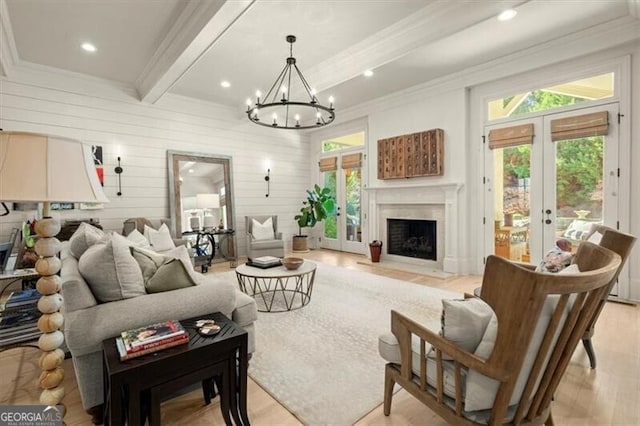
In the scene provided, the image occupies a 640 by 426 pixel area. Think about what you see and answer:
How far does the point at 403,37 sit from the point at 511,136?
92.4 inches

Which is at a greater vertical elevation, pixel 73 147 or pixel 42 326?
pixel 73 147

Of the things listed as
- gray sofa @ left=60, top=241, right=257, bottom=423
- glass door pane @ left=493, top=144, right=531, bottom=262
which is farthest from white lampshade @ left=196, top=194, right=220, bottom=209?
glass door pane @ left=493, top=144, right=531, bottom=262

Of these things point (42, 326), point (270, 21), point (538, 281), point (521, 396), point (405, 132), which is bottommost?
point (521, 396)

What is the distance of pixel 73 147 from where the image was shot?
1457 millimetres

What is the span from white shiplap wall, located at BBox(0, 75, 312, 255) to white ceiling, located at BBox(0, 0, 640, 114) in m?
0.39

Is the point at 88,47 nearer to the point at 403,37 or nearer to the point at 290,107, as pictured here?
the point at 290,107

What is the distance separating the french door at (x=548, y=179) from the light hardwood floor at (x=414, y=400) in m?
1.87

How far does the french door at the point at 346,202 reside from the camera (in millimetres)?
7359

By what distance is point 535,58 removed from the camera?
167 inches

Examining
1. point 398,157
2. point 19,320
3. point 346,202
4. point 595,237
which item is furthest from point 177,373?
point 346,202

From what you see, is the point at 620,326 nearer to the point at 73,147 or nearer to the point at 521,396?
the point at 521,396

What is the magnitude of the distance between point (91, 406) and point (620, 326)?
14.7ft

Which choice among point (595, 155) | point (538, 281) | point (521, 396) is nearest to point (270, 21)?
point (538, 281)

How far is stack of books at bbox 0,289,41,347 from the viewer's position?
227 cm
